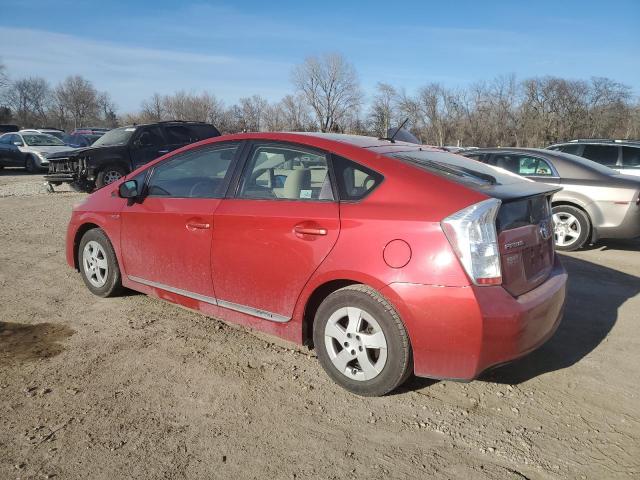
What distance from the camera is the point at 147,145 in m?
12.9

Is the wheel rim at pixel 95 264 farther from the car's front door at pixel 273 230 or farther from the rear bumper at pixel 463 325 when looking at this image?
the rear bumper at pixel 463 325

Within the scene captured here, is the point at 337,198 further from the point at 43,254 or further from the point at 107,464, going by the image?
the point at 43,254

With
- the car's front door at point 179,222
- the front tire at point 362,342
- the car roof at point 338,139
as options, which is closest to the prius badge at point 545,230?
the car roof at point 338,139

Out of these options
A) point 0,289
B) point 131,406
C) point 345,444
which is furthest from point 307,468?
point 0,289

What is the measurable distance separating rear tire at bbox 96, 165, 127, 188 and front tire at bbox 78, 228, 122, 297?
8.12 m

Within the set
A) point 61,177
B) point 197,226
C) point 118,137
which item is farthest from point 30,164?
point 197,226

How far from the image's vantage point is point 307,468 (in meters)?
2.46

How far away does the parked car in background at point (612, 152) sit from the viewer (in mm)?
10758

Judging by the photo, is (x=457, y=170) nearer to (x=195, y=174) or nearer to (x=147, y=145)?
(x=195, y=174)

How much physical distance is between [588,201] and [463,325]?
549 centimetres

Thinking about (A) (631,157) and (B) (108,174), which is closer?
(A) (631,157)

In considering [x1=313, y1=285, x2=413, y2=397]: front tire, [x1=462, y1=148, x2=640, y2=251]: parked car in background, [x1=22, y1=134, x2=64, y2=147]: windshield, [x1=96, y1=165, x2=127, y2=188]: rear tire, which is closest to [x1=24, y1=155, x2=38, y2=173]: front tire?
[x1=22, y1=134, x2=64, y2=147]: windshield

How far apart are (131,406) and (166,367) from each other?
506 millimetres

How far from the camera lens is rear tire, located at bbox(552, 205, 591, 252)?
720 cm
